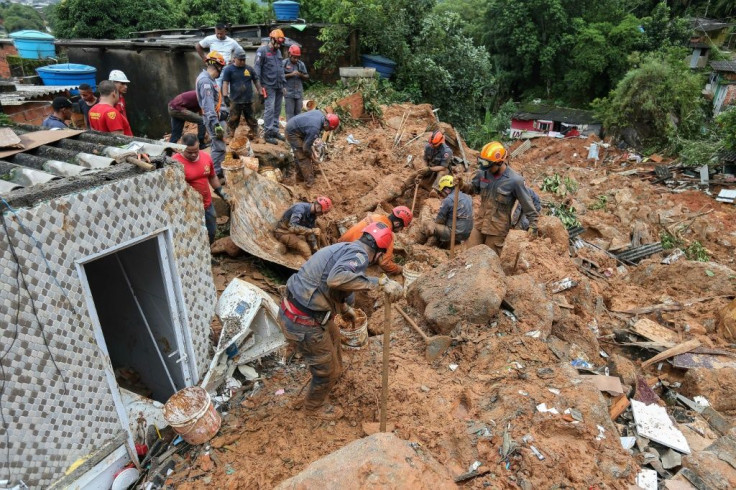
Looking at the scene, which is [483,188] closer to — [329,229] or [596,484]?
[329,229]

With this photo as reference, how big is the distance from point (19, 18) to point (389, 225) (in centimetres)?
4952

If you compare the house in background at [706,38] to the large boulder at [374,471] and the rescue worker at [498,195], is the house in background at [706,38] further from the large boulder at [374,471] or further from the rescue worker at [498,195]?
the large boulder at [374,471]

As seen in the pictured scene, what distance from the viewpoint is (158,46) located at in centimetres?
1052

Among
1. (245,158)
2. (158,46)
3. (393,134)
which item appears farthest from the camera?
(393,134)

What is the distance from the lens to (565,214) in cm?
923

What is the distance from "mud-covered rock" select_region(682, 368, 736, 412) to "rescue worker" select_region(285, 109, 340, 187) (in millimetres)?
6414

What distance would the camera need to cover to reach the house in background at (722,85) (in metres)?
23.5

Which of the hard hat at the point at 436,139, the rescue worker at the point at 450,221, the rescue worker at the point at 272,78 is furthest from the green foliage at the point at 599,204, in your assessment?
the rescue worker at the point at 272,78

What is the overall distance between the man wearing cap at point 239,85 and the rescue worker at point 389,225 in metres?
3.89

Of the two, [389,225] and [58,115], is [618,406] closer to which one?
[389,225]

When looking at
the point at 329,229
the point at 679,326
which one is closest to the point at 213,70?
the point at 329,229

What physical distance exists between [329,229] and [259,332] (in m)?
3.27

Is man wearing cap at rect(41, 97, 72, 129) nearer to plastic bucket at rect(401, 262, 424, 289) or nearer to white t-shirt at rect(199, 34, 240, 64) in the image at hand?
white t-shirt at rect(199, 34, 240, 64)

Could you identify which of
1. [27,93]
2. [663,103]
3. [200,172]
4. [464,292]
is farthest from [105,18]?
[663,103]
